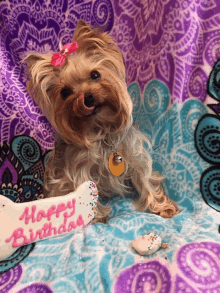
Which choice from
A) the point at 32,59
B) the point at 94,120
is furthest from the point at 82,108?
the point at 32,59

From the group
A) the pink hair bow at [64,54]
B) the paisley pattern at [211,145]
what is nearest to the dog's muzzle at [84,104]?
the pink hair bow at [64,54]

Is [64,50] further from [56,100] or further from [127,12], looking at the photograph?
[127,12]

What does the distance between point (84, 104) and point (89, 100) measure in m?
0.04

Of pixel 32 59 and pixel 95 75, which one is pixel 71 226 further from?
pixel 32 59

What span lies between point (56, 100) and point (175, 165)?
76 centimetres

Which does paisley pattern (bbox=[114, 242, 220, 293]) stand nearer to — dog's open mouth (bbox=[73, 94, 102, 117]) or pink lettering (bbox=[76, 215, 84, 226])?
pink lettering (bbox=[76, 215, 84, 226])

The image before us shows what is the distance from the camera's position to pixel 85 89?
130 cm

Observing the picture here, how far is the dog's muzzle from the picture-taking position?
4.12ft

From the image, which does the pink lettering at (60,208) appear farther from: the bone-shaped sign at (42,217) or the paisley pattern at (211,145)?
the paisley pattern at (211,145)

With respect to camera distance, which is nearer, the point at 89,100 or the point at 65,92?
the point at 89,100

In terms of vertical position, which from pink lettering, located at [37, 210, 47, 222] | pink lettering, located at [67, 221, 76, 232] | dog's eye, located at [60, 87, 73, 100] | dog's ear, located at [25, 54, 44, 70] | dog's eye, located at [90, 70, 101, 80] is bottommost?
pink lettering, located at [67, 221, 76, 232]

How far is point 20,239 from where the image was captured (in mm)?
1185

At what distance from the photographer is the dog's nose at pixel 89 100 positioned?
4.15 ft

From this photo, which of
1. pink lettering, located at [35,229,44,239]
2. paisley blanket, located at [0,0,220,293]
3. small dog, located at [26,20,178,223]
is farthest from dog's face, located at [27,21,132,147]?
pink lettering, located at [35,229,44,239]
